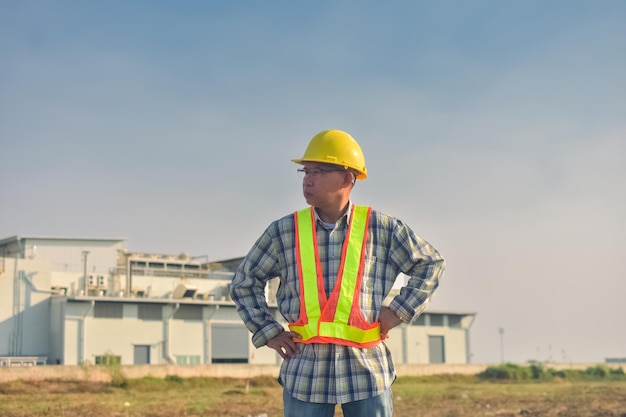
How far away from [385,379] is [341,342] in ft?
0.90

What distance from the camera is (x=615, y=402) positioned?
19219mm

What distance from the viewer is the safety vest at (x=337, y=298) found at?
3732 millimetres

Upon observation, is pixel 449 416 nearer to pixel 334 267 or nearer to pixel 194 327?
pixel 334 267

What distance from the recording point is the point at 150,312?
1770 inches

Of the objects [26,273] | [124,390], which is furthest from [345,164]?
[26,273]

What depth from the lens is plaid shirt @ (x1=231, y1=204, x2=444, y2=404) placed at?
12.1ft

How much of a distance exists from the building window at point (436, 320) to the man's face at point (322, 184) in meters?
53.2

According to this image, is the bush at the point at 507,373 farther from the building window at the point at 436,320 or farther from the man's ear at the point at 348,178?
the man's ear at the point at 348,178

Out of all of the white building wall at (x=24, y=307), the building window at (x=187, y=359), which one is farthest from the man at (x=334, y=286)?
the building window at (x=187, y=359)

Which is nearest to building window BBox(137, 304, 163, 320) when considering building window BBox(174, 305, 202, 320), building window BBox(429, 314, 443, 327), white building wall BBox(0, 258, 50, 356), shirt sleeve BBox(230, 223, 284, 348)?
building window BBox(174, 305, 202, 320)

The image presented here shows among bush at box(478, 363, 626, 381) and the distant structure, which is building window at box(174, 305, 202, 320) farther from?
bush at box(478, 363, 626, 381)

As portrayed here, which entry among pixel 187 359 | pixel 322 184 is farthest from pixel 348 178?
pixel 187 359

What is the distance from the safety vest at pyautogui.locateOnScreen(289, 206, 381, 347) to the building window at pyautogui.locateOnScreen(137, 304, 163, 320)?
42.1 meters

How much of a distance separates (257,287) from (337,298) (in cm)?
46
